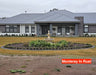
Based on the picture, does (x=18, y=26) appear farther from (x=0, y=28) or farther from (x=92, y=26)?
(x=92, y=26)

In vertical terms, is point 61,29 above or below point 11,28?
below

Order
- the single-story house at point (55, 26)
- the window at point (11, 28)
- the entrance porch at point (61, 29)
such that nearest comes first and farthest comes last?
the single-story house at point (55, 26)
the entrance porch at point (61, 29)
the window at point (11, 28)

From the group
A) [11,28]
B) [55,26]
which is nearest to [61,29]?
[55,26]

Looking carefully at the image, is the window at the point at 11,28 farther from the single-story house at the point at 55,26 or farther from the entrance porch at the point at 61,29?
the entrance porch at the point at 61,29

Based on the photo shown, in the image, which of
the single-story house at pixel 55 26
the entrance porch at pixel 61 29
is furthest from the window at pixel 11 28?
the entrance porch at pixel 61 29

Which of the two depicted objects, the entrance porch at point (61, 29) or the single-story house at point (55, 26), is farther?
the entrance porch at point (61, 29)

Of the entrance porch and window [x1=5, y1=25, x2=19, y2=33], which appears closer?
the entrance porch

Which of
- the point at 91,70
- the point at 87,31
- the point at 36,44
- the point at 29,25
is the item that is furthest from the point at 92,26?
the point at 91,70

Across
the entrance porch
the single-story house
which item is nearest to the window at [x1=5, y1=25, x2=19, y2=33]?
the single-story house

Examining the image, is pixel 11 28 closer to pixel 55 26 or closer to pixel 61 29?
pixel 55 26

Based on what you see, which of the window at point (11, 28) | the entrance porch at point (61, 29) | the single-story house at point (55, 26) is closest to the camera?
the single-story house at point (55, 26)

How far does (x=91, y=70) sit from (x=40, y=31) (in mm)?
27989

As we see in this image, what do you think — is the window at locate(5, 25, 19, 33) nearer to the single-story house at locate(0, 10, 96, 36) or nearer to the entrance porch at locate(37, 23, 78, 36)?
the single-story house at locate(0, 10, 96, 36)

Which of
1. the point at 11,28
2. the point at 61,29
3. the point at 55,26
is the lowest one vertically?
the point at 61,29
